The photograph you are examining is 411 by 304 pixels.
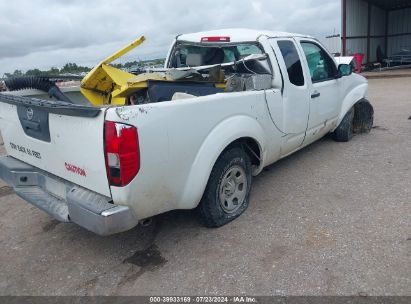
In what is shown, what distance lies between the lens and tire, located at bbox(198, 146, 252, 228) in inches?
127

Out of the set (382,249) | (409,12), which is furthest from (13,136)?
(409,12)

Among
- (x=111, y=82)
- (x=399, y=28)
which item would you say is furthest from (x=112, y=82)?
(x=399, y=28)

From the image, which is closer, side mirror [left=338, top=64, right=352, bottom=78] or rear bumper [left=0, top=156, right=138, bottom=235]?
rear bumper [left=0, top=156, right=138, bottom=235]

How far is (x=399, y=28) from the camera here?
24047 mm

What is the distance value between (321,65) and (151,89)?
2.67 metres

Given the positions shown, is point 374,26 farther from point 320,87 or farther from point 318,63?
point 320,87

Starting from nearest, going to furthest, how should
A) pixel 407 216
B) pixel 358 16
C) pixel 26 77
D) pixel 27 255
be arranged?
pixel 27 255
pixel 407 216
pixel 26 77
pixel 358 16

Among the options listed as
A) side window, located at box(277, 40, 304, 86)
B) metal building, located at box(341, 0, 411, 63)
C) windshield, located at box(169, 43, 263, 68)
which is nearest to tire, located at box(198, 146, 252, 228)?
side window, located at box(277, 40, 304, 86)

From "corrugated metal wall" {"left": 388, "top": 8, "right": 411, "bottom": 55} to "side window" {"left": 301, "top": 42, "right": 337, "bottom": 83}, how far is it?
21.9m

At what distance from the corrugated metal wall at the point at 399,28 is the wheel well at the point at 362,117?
2044cm

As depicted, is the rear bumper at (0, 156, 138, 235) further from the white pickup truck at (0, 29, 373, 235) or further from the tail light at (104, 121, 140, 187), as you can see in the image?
the tail light at (104, 121, 140, 187)

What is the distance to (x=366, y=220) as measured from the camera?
3395mm

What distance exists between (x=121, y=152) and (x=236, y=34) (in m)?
2.54

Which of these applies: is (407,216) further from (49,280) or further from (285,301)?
(49,280)
